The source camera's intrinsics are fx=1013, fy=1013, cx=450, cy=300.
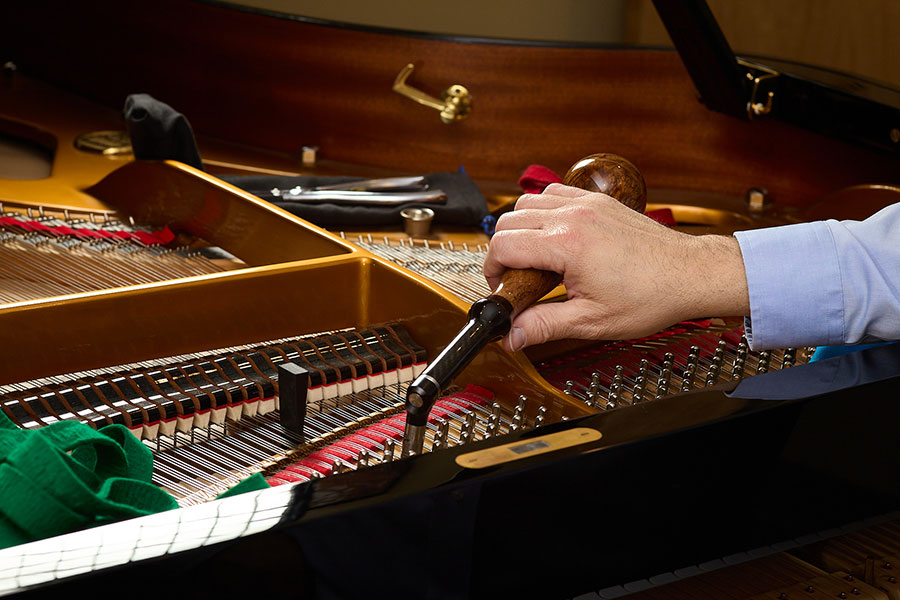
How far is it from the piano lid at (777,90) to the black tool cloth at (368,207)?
2.12 ft

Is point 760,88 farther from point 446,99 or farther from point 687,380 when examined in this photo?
point 687,380

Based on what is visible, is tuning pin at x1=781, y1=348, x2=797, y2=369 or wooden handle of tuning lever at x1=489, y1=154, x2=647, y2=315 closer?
wooden handle of tuning lever at x1=489, y1=154, x2=647, y2=315

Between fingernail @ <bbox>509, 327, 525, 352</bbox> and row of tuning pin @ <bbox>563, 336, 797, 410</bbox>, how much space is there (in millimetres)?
185

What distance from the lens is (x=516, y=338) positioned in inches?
52.4

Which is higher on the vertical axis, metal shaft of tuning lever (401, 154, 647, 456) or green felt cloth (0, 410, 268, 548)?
metal shaft of tuning lever (401, 154, 647, 456)

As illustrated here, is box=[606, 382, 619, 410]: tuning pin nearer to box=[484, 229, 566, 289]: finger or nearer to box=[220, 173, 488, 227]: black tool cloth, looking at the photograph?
box=[484, 229, 566, 289]: finger

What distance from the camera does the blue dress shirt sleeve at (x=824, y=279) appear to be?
4.39 feet

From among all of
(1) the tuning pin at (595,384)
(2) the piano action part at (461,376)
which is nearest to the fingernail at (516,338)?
(2) the piano action part at (461,376)

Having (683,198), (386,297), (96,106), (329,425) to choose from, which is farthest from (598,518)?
(96,106)

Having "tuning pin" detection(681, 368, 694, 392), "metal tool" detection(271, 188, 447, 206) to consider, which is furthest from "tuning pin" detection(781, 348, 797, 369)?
"metal tool" detection(271, 188, 447, 206)

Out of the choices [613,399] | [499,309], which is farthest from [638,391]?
[499,309]

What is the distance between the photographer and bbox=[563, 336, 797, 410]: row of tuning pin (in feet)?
4.97

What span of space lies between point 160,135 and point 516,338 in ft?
4.40

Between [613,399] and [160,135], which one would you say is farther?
[160,135]
